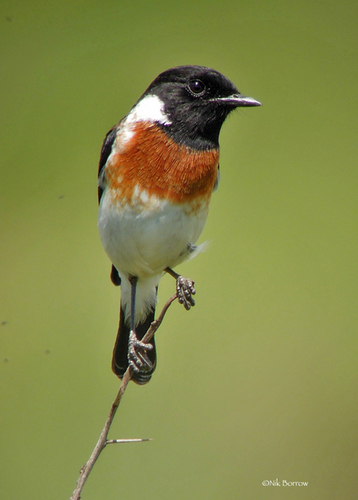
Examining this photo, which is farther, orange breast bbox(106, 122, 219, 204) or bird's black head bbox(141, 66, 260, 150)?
bird's black head bbox(141, 66, 260, 150)

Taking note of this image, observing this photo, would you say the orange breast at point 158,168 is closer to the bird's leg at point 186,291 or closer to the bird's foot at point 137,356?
the bird's leg at point 186,291

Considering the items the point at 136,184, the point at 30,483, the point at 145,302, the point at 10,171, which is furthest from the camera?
the point at 10,171

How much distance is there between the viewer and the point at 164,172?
325 centimetres

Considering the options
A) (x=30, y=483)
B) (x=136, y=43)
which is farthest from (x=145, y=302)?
(x=136, y=43)

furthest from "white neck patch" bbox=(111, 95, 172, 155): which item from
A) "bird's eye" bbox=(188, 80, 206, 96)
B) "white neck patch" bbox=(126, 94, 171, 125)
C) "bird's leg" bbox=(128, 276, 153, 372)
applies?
"bird's leg" bbox=(128, 276, 153, 372)

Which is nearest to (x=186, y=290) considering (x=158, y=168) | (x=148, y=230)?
(x=148, y=230)

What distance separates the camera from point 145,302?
13.5ft

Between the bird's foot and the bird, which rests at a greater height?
the bird

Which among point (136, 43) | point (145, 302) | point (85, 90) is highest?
point (136, 43)

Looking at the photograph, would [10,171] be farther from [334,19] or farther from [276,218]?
[334,19]

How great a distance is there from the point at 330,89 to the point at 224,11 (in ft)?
5.83

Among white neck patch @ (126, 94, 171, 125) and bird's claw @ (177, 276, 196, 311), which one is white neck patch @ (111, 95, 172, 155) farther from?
bird's claw @ (177, 276, 196, 311)

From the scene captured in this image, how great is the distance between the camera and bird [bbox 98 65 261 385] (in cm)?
326

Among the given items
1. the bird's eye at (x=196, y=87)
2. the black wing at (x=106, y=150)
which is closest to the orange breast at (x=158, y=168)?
the black wing at (x=106, y=150)
